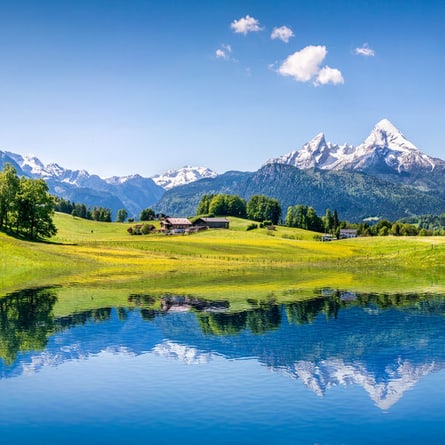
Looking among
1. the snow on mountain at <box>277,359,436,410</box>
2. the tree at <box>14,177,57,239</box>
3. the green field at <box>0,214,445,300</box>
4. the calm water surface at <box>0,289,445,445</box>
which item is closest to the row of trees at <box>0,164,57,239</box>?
the tree at <box>14,177,57,239</box>

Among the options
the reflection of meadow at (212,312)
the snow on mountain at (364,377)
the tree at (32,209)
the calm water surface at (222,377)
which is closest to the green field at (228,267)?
the reflection of meadow at (212,312)

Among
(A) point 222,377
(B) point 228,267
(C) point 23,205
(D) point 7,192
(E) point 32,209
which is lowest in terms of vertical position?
(A) point 222,377

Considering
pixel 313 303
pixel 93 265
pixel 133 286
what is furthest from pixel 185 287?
pixel 93 265

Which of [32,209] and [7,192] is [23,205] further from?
[7,192]

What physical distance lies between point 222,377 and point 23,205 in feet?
385

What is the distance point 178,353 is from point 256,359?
6339 mm

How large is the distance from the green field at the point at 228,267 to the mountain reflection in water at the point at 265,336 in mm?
11742

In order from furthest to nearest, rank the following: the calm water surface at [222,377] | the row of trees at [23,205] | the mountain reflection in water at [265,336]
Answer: the row of trees at [23,205], the mountain reflection in water at [265,336], the calm water surface at [222,377]

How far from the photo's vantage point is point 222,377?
111 feet

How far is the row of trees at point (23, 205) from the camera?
133250 millimetres

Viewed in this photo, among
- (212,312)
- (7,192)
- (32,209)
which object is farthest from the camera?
(32,209)

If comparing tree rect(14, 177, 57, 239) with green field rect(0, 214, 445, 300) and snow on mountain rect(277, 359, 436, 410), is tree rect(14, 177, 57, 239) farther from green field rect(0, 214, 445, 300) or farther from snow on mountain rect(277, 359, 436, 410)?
snow on mountain rect(277, 359, 436, 410)

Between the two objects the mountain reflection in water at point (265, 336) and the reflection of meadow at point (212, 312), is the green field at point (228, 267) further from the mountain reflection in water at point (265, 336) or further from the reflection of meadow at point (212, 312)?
the mountain reflection in water at point (265, 336)

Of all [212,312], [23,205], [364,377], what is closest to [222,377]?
[364,377]
